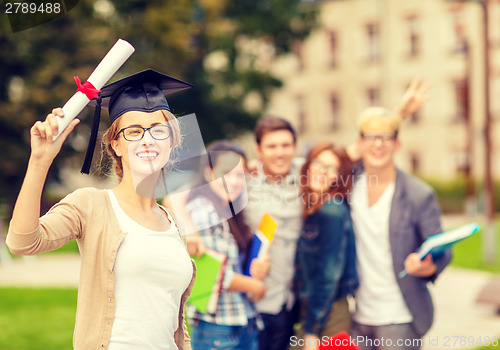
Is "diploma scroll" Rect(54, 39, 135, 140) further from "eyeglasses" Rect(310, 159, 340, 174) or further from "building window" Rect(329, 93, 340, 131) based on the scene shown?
"building window" Rect(329, 93, 340, 131)

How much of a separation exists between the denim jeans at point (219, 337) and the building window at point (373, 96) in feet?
119

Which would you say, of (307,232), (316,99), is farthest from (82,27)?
(316,99)

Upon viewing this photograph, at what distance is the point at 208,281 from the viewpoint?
3.61 metres

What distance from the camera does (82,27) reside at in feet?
66.5

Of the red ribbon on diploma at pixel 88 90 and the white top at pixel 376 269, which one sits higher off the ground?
the red ribbon on diploma at pixel 88 90

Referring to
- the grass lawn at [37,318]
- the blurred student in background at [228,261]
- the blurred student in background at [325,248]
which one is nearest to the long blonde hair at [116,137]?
the blurred student in background at [228,261]

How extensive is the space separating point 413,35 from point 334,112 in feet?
20.9

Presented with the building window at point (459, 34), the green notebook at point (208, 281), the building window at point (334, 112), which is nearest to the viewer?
the green notebook at point (208, 281)

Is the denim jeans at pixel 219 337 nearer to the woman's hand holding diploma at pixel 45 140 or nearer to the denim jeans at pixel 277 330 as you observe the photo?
the denim jeans at pixel 277 330

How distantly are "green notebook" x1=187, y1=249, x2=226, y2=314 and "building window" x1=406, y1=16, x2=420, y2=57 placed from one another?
3601 cm

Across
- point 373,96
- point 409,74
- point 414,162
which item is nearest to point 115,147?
point 409,74

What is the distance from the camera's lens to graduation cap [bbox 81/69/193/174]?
2.42 meters

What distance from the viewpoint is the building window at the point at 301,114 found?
1666 inches

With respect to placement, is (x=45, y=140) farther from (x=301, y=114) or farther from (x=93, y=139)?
(x=301, y=114)
